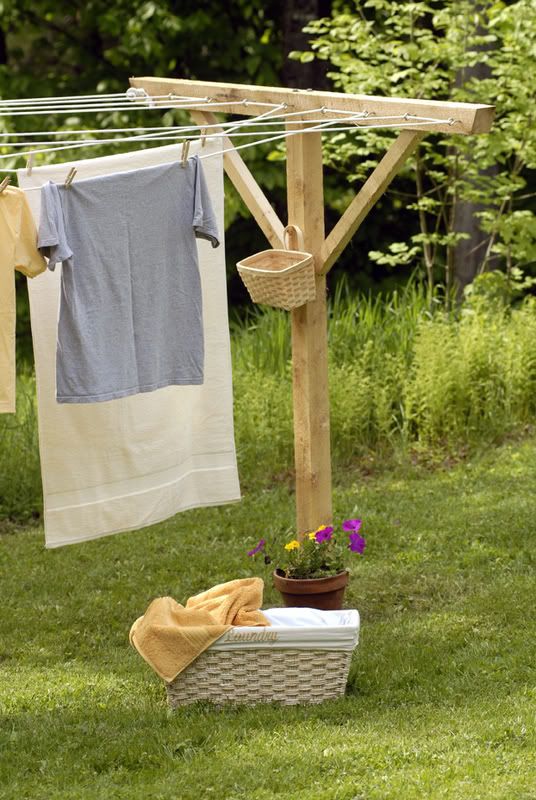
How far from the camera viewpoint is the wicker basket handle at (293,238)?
4594mm

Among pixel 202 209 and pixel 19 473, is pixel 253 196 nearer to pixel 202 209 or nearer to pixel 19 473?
pixel 202 209

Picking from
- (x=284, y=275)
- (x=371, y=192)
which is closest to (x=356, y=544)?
(x=284, y=275)

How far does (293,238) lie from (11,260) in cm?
117

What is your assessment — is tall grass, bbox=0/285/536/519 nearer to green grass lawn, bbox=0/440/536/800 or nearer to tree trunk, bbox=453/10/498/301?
green grass lawn, bbox=0/440/536/800

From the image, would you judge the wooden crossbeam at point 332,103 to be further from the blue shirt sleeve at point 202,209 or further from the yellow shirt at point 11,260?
the yellow shirt at point 11,260

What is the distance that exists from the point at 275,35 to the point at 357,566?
6.63 metres

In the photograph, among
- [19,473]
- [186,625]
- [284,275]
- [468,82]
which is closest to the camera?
[186,625]

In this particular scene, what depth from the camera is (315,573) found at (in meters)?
4.66

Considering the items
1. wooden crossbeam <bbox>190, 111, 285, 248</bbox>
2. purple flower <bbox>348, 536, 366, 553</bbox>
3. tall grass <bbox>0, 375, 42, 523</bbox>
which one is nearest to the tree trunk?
tall grass <bbox>0, 375, 42, 523</bbox>

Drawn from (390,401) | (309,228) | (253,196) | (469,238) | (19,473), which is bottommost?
(19,473)

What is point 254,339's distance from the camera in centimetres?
793

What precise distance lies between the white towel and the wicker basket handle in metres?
0.24

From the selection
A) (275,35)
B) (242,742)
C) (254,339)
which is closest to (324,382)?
(242,742)

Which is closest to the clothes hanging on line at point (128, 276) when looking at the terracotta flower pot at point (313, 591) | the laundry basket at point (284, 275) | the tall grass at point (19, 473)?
the laundry basket at point (284, 275)
